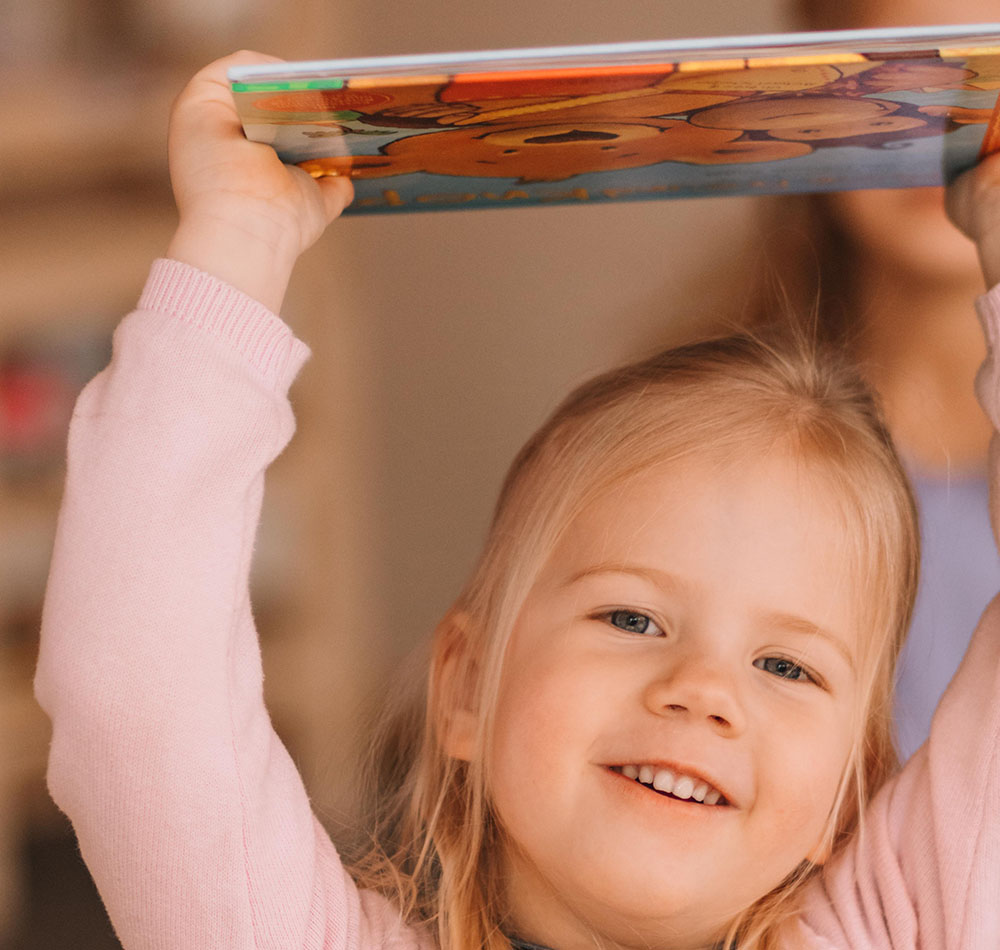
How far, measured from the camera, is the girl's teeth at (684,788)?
29.6 inches

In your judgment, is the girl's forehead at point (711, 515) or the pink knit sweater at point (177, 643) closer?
the pink knit sweater at point (177, 643)

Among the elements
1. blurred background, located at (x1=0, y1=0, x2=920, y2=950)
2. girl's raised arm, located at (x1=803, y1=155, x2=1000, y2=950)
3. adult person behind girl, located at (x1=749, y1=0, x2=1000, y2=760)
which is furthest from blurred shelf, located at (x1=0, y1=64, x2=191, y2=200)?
girl's raised arm, located at (x1=803, y1=155, x2=1000, y2=950)

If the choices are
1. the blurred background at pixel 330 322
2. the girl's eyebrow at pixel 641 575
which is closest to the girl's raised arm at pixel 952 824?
the girl's eyebrow at pixel 641 575

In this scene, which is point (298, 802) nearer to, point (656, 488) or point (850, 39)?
point (656, 488)

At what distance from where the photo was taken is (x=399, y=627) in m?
2.01

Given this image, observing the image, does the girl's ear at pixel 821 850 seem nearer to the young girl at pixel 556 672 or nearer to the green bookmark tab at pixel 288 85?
the young girl at pixel 556 672

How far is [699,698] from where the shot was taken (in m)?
0.75

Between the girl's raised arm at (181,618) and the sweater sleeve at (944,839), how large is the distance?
40 cm

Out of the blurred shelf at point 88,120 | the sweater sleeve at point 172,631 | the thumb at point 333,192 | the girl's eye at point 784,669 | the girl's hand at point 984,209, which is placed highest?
the blurred shelf at point 88,120

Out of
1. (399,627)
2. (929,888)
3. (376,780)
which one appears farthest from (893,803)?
(399,627)

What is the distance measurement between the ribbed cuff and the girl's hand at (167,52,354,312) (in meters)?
0.02

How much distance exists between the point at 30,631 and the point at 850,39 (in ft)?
5.96

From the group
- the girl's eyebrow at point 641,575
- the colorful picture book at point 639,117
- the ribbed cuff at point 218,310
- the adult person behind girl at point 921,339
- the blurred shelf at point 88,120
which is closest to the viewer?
the colorful picture book at point 639,117

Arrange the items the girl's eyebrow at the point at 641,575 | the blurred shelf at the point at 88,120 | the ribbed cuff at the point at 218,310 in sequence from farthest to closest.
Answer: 1. the blurred shelf at the point at 88,120
2. the girl's eyebrow at the point at 641,575
3. the ribbed cuff at the point at 218,310
